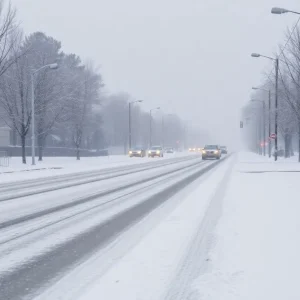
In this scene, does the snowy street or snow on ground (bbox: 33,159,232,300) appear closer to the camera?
snow on ground (bbox: 33,159,232,300)

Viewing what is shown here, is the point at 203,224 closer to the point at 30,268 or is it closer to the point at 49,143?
the point at 30,268

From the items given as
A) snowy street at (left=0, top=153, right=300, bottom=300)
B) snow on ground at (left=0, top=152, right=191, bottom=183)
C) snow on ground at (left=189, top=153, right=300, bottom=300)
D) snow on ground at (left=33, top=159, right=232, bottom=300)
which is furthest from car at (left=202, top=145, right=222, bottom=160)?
snow on ground at (left=33, top=159, right=232, bottom=300)

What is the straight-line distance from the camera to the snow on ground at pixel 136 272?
499 cm

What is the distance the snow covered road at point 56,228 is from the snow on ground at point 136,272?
1.08 ft

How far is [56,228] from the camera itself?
8766mm

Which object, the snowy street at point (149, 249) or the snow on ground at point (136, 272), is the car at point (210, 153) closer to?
the snowy street at point (149, 249)

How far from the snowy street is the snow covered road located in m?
0.02

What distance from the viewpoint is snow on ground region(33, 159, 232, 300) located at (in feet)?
16.4

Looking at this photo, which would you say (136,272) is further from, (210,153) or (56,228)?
(210,153)

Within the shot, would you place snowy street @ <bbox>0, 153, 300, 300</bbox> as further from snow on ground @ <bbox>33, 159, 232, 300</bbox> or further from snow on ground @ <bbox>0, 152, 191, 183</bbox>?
snow on ground @ <bbox>0, 152, 191, 183</bbox>

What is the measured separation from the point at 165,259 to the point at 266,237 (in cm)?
222

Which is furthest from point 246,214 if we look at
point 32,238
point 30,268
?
point 30,268

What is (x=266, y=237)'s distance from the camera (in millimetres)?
7848

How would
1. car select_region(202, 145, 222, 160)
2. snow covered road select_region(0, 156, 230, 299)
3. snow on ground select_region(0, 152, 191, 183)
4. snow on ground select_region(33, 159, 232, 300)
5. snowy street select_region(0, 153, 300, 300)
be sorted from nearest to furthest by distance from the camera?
1. snow on ground select_region(33, 159, 232, 300)
2. snowy street select_region(0, 153, 300, 300)
3. snow covered road select_region(0, 156, 230, 299)
4. snow on ground select_region(0, 152, 191, 183)
5. car select_region(202, 145, 222, 160)
